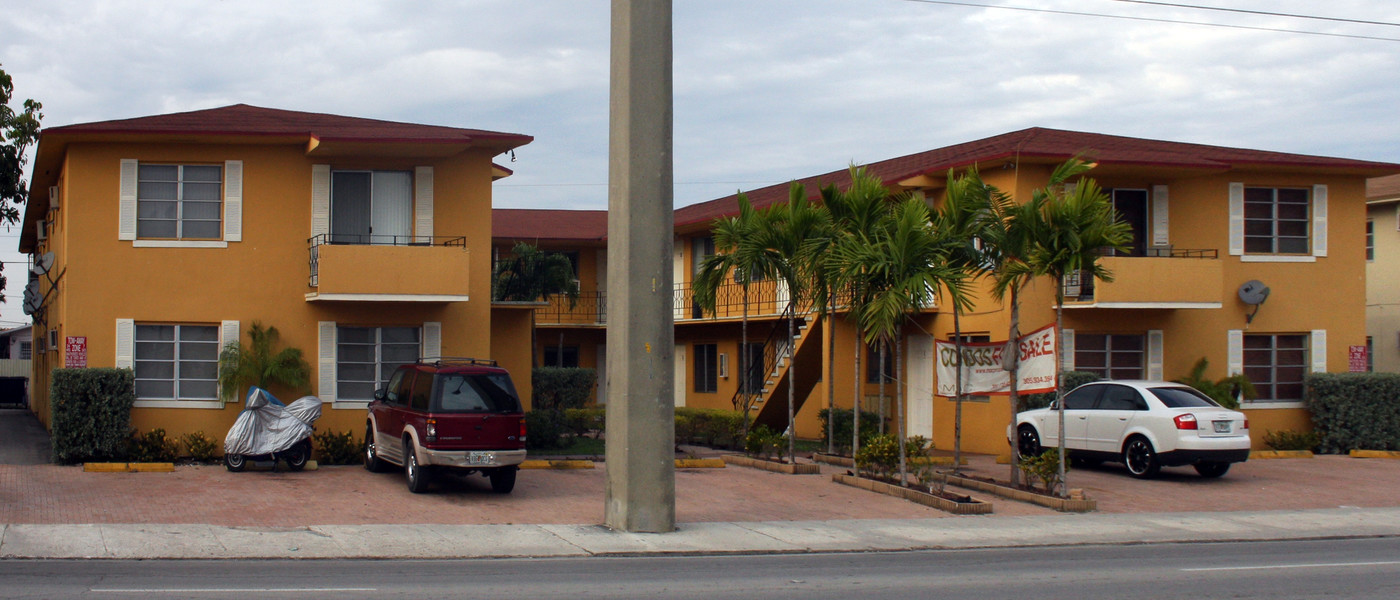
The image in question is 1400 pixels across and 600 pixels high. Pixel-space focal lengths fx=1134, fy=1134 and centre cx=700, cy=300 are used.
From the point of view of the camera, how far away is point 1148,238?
23.4 meters

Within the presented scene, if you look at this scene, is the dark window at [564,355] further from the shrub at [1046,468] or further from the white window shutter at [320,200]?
the shrub at [1046,468]

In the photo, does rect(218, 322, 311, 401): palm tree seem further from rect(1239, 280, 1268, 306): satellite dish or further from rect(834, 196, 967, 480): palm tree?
rect(1239, 280, 1268, 306): satellite dish

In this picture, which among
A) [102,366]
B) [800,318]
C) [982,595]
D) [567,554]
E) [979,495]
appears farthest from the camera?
[800,318]

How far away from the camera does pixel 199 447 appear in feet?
62.3

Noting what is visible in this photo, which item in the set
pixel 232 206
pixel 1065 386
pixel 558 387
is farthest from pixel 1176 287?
pixel 232 206

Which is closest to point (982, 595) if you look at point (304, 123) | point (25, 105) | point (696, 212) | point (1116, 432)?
point (1116, 432)

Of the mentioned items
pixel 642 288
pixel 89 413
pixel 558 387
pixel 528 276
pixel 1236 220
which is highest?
pixel 1236 220

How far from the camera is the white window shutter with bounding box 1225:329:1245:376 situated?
2400cm

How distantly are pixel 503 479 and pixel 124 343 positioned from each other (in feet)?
25.0

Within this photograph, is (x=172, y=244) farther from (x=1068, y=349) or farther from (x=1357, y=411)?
(x=1357, y=411)

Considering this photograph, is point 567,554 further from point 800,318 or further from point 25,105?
point 25,105

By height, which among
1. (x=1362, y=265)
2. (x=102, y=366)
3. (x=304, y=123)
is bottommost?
(x=102, y=366)

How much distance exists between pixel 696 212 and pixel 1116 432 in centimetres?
1681

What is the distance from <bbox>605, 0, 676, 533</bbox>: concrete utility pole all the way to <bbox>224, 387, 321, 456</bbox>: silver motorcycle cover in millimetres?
6722
